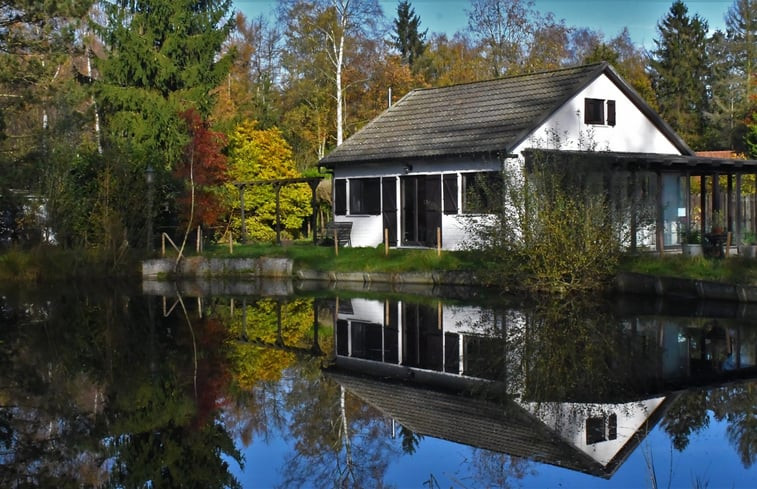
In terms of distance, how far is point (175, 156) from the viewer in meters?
36.4

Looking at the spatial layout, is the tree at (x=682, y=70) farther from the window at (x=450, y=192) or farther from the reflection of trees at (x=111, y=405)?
the reflection of trees at (x=111, y=405)

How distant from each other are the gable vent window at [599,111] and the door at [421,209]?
504cm

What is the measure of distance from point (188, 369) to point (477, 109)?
20498 mm

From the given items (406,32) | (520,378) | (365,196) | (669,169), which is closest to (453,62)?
(406,32)

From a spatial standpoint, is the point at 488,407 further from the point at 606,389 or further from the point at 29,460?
the point at 29,460

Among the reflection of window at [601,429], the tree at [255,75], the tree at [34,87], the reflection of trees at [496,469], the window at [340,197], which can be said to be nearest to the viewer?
the reflection of trees at [496,469]

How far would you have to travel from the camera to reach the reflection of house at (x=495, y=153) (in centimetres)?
2714

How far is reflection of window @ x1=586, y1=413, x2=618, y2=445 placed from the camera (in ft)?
27.0

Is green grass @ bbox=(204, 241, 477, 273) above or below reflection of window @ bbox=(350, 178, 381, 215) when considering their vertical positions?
below

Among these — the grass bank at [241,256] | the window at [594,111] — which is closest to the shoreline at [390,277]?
the grass bank at [241,256]

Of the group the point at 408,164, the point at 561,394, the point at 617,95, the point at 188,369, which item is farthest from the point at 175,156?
the point at 561,394

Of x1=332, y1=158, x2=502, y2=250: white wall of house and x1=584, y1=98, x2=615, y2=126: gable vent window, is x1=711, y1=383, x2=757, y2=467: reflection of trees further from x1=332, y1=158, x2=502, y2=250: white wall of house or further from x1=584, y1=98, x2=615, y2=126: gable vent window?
x1=584, y1=98, x2=615, y2=126: gable vent window

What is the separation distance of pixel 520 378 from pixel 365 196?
21447 millimetres

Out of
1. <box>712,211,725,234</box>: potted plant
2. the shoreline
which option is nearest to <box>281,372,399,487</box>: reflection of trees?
the shoreline
